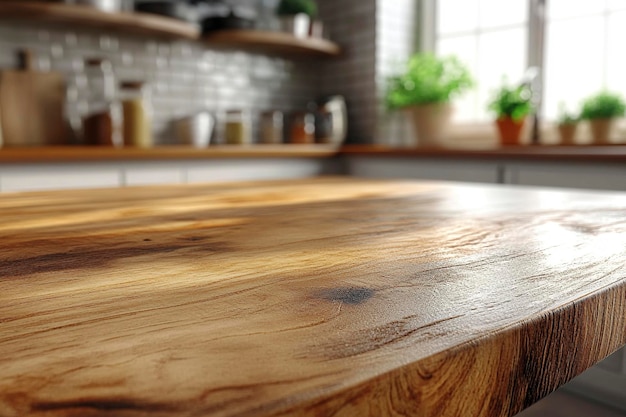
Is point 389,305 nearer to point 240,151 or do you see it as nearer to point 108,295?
point 108,295

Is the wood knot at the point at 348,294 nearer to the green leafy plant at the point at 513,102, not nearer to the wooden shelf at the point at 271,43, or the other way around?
the green leafy plant at the point at 513,102

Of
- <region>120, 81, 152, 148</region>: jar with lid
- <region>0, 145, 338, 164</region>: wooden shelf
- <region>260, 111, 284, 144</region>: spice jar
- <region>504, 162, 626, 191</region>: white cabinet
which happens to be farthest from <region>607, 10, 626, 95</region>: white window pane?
<region>120, 81, 152, 148</region>: jar with lid

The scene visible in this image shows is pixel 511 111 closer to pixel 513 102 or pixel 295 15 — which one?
pixel 513 102

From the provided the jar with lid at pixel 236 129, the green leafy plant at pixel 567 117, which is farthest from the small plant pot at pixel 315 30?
the green leafy plant at pixel 567 117

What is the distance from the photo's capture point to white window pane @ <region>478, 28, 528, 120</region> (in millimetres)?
3090

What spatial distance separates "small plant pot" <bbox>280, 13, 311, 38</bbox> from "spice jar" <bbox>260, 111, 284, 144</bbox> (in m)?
0.43

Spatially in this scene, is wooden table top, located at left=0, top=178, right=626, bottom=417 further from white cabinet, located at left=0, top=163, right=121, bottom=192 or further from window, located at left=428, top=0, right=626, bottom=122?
window, located at left=428, top=0, right=626, bottom=122

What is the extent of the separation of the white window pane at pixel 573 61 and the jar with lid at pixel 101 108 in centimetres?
211

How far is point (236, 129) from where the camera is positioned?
9.84ft

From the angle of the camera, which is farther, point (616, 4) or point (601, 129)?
point (616, 4)

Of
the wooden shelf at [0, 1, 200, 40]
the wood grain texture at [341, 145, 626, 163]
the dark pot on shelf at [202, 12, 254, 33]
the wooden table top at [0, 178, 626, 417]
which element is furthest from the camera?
the dark pot on shelf at [202, 12, 254, 33]

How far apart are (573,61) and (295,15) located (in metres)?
1.42

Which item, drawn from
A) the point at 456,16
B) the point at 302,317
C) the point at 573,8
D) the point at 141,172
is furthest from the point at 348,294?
the point at 456,16

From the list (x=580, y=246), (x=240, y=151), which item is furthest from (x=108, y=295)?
(x=240, y=151)
